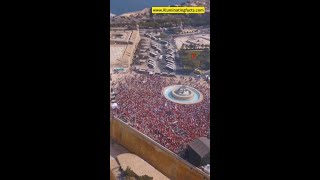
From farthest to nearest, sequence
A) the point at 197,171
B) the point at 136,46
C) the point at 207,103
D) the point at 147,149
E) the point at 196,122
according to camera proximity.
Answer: the point at 136,46 < the point at 207,103 < the point at 196,122 < the point at 147,149 < the point at 197,171

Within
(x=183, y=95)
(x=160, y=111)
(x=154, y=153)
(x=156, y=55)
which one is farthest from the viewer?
(x=156, y=55)

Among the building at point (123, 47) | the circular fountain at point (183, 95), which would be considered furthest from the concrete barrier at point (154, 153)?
the building at point (123, 47)

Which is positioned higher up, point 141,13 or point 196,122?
point 141,13

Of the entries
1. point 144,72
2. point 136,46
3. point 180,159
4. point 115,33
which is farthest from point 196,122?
point 115,33

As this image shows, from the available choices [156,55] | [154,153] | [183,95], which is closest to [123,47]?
[156,55]

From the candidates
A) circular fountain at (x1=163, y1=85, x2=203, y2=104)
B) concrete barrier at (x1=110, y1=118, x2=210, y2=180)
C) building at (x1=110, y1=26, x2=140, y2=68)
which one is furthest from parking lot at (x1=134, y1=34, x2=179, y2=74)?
concrete barrier at (x1=110, y1=118, x2=210, y2=180)

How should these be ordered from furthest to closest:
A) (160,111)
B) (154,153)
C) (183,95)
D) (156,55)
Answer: (156,55) → (183,95) → (160,111) → (154,153)

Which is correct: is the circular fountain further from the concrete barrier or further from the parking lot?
the concrete barrier

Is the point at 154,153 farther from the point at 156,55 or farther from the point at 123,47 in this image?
the point at 123,47

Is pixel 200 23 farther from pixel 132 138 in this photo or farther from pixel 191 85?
pixel 132 138
